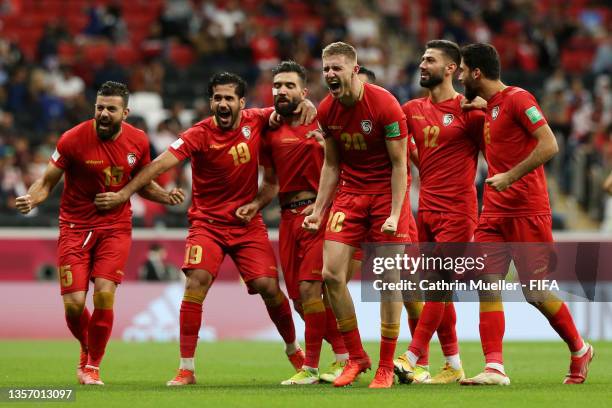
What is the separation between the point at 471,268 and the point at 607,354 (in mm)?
4836

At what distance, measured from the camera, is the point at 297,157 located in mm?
11203

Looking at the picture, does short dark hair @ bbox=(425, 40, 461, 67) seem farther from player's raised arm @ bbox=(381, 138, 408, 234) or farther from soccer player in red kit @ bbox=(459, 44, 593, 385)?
player's raised arm @ bbox=(381, 138, 408, 234)

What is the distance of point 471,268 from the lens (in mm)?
10438

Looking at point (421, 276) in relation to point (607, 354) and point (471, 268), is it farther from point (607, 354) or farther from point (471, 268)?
point (607, 354)

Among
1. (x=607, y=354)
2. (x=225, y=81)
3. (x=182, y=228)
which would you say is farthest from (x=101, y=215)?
(x=182, y=228)

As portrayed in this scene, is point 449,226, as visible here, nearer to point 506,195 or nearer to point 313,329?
point 506,195

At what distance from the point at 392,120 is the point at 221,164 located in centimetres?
173

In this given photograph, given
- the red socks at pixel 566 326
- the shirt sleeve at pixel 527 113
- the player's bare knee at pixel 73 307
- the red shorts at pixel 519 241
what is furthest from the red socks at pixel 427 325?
the player's bare knee at pixel 73 307

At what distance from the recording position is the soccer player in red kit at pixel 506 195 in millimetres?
10102

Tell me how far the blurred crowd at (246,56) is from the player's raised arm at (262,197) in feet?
27.1

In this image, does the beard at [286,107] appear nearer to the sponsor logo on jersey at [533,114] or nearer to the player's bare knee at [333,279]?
the player's bare knee at [333,279]

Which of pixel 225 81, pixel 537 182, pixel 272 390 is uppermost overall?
pixel 225 81

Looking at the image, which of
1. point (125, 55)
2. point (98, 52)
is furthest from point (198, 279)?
point (125, 55)

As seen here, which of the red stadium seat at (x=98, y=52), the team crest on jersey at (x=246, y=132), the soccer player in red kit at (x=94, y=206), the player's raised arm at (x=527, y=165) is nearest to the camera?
the player's raised arm at (x=527, y=165)
